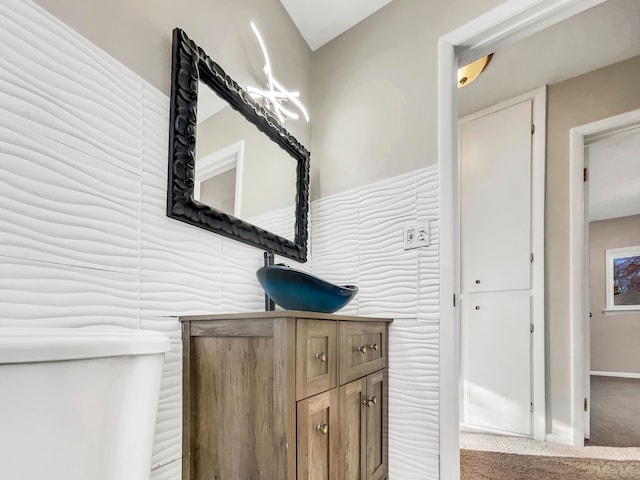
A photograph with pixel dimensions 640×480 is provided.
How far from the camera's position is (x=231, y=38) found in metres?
1.32

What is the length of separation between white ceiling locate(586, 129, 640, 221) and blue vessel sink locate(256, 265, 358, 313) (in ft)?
8.15

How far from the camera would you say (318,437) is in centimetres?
97

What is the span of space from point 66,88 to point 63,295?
1.56 feet

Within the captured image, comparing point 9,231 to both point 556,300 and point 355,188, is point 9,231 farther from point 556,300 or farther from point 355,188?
point 556,300

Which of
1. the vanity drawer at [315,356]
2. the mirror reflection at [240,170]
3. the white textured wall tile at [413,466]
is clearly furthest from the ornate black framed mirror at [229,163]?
the white textured wall tile at [413,466]

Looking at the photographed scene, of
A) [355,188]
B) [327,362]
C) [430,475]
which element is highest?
[355,188]

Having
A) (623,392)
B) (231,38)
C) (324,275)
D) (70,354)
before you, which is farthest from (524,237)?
(623,392)

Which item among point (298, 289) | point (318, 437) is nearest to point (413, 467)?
point (318, 437)

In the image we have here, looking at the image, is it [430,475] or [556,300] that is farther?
[556,300]

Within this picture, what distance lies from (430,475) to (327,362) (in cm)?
79

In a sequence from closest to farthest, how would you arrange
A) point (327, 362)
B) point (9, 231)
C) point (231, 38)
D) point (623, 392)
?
point (9, 231)
point (327, 362)
point (231, 38)
point (623, 392)

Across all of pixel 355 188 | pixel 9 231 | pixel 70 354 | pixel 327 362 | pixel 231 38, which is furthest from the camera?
pixel 355 188

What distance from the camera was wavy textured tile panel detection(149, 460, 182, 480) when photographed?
919 mm

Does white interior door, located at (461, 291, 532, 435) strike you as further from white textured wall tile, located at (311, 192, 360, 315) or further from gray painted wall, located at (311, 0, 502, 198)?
gray painted wall, located at (311, 0, 502, 198)
